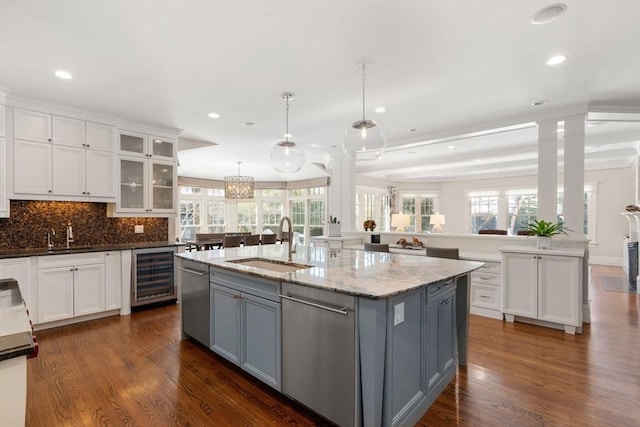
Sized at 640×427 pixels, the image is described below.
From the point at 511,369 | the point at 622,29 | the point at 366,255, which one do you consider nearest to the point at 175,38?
the point at 366,255

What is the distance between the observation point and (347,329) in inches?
70.6

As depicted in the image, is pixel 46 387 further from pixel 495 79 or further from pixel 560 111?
pixel 560 111

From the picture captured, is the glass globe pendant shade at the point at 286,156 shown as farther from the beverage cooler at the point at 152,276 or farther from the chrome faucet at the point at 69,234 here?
the chrome faucet at the point at 69,234

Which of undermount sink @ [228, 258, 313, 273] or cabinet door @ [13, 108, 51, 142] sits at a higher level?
cabinet door @ [13, 108, 51, 142]

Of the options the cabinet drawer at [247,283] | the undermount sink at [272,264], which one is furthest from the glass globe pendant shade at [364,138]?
the cabinet drawer at [247,283]

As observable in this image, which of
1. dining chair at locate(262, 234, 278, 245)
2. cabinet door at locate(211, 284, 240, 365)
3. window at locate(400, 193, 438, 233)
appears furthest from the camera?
window at locate(400, 193, 438, 233)

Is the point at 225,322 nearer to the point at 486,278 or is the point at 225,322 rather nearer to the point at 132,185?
the point at 132,185

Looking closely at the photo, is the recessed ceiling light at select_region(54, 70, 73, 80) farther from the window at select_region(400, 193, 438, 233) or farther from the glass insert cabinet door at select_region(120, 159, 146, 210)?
the window at select_region(400, 193, 438, 233)

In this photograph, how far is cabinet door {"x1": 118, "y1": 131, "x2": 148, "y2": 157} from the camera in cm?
443

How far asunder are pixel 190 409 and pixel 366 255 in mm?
1933

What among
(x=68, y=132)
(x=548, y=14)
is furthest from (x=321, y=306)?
(x=68, y=132)

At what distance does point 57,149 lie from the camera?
152 inches

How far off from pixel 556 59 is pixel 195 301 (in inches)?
155

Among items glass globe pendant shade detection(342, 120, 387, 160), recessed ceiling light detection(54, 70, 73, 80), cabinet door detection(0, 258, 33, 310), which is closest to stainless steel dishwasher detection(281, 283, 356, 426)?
glass globe pendant shade detection(342, 120, 387, 160)
